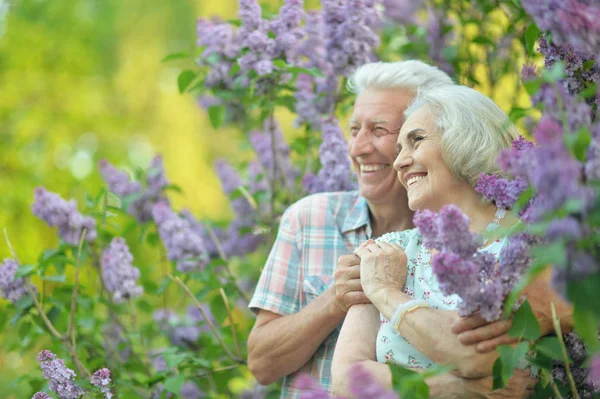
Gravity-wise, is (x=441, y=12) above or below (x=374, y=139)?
above

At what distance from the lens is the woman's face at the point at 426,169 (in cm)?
230

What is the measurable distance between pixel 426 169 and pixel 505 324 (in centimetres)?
68

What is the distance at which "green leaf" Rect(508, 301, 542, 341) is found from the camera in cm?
165

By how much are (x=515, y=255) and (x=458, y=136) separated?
724 millimetres

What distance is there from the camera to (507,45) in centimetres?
383

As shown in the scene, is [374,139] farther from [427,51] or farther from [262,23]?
[427,51]

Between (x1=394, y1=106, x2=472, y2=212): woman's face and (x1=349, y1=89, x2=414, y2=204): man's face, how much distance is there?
530 millimetres

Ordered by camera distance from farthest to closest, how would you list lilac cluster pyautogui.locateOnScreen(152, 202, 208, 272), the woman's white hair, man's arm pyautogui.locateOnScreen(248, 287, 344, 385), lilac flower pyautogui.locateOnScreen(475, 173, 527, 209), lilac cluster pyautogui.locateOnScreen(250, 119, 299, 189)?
lilac cluster pyautogui.locateOnScreen(250, 119, 299, 189), lilac cluster pyautogui.locateOnScreen(152, 202, 208, 272), man's arm pyautogui.locateOnScreen(248, 287, 344, 385), the woman's white hair, lilac flower pyautogui.locateOnScreen(475, 173, 527, 209)

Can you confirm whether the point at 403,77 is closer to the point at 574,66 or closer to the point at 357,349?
the point at 574,66

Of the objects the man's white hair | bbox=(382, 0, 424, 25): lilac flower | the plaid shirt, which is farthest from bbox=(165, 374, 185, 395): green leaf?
bbox=(382, 0, 424, 25): lilac flower

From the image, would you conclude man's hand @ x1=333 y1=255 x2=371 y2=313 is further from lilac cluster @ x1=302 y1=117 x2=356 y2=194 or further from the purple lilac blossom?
the purple lilac blossom

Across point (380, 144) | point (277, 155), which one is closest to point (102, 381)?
point (380, 144)

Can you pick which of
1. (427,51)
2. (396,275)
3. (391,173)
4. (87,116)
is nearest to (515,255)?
(396,275)

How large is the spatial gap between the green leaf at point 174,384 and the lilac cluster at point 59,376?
1.74ft
